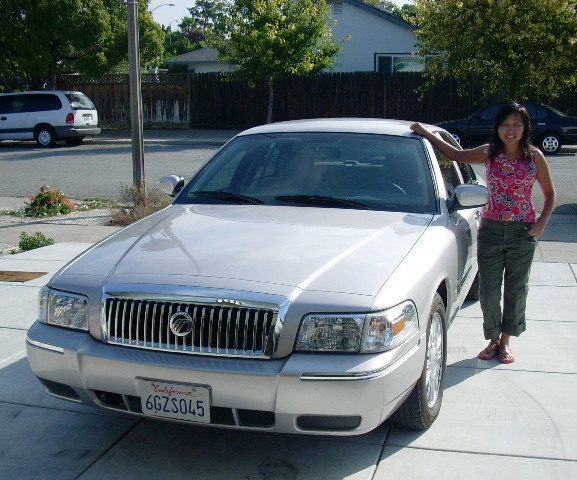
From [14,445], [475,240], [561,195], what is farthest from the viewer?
[561,195]

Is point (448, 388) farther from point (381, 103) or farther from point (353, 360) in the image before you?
point (381, 103)

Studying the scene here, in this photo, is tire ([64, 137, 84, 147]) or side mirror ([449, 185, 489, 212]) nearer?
side mirror ([449, 185, 489, 212])

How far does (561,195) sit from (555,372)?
31.9ft

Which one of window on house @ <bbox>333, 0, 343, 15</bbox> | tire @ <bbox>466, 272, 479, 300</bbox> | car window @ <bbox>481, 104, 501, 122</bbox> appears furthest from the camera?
window on house @ <bbox>333, 0, 343, 15</bbox>

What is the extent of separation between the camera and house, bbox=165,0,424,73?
33.0 m

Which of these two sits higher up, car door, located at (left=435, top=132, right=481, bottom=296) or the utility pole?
the utility pole

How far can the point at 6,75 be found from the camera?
30.0 metres

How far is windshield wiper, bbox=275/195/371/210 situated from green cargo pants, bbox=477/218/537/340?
94 cm

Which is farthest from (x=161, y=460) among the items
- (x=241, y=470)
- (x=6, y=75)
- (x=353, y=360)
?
Answer: (x=6, y=75)

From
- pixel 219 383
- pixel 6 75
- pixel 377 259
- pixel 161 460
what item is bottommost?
pixel 161 460

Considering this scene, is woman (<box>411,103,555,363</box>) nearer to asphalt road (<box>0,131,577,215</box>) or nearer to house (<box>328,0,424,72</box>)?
asphalt road (<box>0,131,577,215</box>)

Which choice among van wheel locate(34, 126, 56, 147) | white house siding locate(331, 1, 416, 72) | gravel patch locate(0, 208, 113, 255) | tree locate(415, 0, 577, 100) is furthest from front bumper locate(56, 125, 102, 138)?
gravel patch locate(0, 208, 113, 255)

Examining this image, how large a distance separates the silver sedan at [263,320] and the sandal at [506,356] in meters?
0.84

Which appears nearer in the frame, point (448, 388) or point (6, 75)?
point (448, 388)
